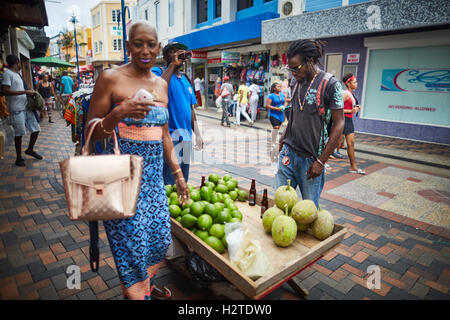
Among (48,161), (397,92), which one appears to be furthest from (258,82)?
(48,161)

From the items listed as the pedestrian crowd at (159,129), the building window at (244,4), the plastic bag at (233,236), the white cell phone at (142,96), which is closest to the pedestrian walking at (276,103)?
the pedestrian crowd at (159,129)

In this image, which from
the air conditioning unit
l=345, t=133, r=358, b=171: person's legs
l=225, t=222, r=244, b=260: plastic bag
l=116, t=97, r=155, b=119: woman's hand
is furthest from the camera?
the air conditioning unit

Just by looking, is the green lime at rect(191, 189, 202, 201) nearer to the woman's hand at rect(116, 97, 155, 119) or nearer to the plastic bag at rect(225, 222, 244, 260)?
the plastic bag at rect(225, 222, 244, 260)

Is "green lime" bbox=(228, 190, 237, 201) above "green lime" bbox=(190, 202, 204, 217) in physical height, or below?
below

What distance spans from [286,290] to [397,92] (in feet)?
33.7

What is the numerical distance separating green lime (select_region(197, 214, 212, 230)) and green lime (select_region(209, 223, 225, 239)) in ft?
0.15

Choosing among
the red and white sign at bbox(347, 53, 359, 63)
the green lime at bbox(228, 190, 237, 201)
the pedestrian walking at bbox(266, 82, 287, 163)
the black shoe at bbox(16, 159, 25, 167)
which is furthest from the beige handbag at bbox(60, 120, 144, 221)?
the red and white sign at bbox(347, 53, 359, 63)

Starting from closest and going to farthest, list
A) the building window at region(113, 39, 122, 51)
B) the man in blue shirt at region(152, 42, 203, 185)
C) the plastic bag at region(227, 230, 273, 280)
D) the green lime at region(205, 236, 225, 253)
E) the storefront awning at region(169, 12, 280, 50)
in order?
the plastic bag at region(227, 230, 273, 280), the green lime at region(205, 236, 225, 253), the man in blue shirt at region(152, 42, 203, 185), the storefront awning at region(169, 12, 280, 50), the building window at region(113, 39, 122, 51)

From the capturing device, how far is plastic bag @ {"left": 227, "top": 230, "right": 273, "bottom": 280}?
1.85m

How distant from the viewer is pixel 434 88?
9.59 m

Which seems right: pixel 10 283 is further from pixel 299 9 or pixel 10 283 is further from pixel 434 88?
pixel 299 9

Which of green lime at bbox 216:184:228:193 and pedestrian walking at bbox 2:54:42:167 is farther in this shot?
pedestrian walking at bbox 2:54:42:167

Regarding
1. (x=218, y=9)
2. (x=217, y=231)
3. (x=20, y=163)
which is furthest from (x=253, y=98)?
(x=217, y=231)

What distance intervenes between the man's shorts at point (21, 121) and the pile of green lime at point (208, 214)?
506 centimetres
